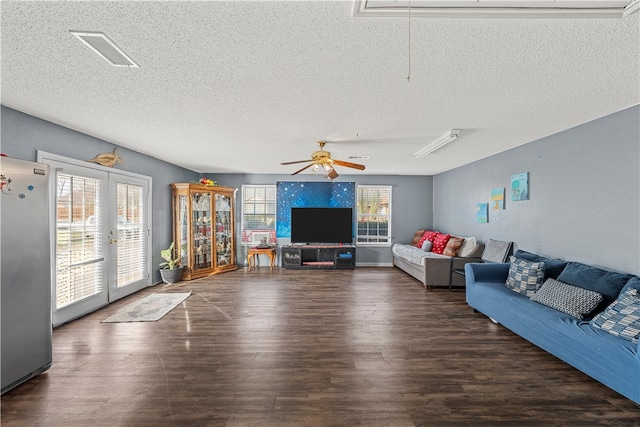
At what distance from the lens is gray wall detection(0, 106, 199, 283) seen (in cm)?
274

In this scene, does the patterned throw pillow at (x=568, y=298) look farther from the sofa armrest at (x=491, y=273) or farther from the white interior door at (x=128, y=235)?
the white interior door at (x=128, y=235)

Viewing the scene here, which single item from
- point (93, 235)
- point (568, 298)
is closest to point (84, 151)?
point (93, 235)

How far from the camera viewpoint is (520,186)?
412 centimetres

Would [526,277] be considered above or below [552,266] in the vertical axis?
below

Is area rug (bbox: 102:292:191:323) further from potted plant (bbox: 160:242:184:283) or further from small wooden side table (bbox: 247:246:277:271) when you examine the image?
small wooden side table (bbox: 247:246:277:271)

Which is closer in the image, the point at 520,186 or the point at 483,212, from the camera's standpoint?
the point at 520,186

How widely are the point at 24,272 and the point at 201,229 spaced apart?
3.83 meters

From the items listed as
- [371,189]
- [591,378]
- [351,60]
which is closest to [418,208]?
[371,189]

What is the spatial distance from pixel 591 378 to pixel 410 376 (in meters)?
1.55

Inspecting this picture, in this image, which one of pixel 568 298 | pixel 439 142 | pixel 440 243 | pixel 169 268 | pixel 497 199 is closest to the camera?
pixel 568 298

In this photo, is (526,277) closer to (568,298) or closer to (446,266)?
(568,298)

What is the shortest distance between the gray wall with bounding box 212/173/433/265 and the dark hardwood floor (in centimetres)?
329

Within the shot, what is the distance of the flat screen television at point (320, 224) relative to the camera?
6926 millimetres

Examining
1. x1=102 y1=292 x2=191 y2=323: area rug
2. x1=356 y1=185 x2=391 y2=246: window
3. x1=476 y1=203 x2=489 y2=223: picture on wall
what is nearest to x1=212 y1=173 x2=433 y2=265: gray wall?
x1=356 y1=185 x2=391 y2=246: window
